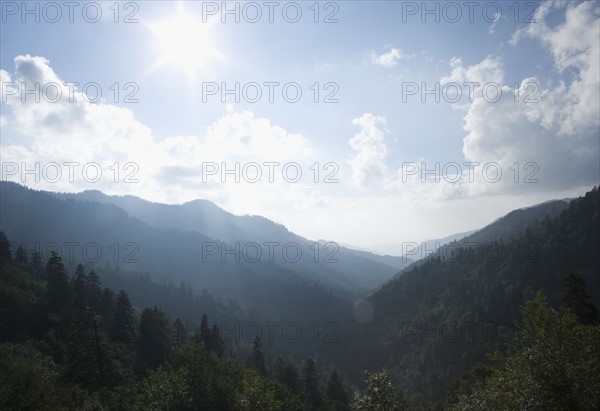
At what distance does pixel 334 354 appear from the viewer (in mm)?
196875

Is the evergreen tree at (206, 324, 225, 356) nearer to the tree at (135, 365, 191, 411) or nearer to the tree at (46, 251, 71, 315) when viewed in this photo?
the tree at (46, 251, 71, 315)

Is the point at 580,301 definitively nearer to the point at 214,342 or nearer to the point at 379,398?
the point at 379,398

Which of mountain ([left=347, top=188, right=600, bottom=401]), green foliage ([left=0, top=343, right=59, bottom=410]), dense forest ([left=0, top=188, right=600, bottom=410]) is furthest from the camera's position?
mountain ([left=347, top=188, right=600, bottom=401])

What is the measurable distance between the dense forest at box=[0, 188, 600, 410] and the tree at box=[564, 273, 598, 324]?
6.1 inches

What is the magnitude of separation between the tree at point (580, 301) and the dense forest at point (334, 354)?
0.16 meters

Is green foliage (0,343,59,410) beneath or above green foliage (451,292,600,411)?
beneath

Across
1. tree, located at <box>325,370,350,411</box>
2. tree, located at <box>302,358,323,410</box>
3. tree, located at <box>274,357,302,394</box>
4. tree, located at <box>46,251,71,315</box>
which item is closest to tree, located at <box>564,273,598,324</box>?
tree, located at <box>325,370,350,411</box>

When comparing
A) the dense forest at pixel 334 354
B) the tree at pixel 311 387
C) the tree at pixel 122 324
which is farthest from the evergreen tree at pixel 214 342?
the tree at pixel 311 387

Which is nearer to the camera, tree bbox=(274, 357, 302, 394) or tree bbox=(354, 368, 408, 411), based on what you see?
tree bbox=(354, 368, 408, 411)

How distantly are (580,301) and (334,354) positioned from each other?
165m

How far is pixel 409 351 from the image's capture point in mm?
174500

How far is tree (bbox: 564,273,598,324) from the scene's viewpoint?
1812 inches

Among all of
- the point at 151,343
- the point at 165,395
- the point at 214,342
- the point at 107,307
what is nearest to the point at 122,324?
the point at 151,343

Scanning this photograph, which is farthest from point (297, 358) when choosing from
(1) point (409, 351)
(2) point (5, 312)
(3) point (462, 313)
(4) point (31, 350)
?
(4) point (31, 350)
